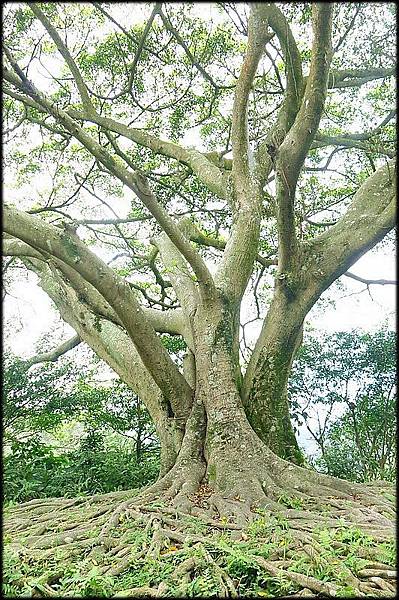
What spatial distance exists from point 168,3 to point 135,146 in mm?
1871

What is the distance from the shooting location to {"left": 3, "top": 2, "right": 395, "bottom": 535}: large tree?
13.0 ft

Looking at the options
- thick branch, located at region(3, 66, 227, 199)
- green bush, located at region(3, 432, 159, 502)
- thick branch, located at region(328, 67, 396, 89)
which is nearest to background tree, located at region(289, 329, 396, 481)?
green bush, located at region(3, 432, 159, 502)

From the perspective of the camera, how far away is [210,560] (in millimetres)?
2486

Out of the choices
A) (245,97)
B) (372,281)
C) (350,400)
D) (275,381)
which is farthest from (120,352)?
(372,281)

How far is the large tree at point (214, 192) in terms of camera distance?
3.97 meters

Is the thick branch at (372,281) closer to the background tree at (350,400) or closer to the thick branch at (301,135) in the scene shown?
the background tree at (350,400)

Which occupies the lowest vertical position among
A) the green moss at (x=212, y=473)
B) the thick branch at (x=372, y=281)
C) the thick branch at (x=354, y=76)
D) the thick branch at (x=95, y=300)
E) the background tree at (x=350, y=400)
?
the green moss at (x=212, y=473)

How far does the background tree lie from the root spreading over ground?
2.65 m

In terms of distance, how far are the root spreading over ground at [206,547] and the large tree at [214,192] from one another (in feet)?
0.28

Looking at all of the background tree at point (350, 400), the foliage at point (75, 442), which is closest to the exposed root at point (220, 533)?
the foliage at point (75, 442)

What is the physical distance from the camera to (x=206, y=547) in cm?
271

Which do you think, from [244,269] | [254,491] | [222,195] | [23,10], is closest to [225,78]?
[222,195]

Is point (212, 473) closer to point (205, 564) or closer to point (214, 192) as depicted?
point (205, 564)

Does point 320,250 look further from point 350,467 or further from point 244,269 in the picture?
point 350,467
